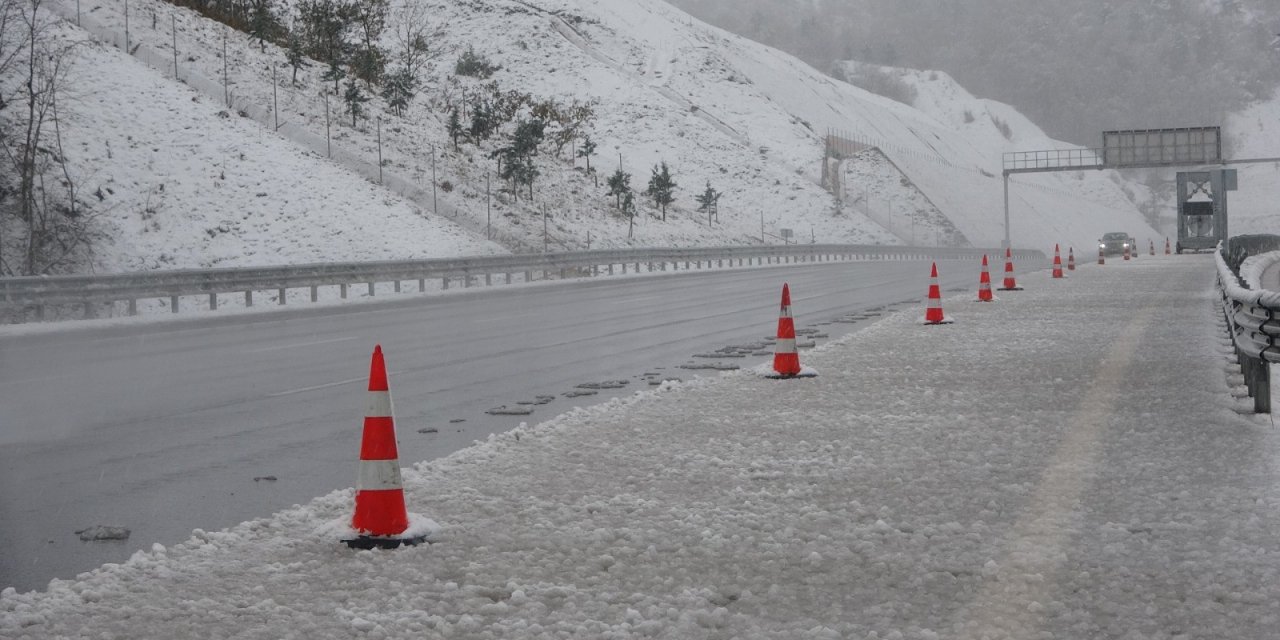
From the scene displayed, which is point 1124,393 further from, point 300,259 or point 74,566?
point 300,259

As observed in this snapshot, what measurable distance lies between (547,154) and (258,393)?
203ft

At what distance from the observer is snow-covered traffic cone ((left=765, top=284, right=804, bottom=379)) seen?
12.7m

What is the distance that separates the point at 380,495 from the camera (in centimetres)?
614

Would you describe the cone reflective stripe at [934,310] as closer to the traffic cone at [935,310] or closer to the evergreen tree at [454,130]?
the traffic cone at [935,310]

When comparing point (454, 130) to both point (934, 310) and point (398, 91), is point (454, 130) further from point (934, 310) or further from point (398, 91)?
point (934, 310)

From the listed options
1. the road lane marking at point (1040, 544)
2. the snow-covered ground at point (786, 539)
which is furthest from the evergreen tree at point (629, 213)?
the road lane marking at point (1040, 544)

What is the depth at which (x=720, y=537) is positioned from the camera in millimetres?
6125

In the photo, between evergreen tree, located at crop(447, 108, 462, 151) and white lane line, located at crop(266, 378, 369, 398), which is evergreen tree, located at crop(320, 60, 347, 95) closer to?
evergreen tree, located at crop(447, 108, 462, 151)

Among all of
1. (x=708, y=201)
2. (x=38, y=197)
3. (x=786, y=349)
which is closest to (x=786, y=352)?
(x=786, y=349)

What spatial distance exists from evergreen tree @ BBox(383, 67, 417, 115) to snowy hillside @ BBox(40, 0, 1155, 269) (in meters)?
0.68

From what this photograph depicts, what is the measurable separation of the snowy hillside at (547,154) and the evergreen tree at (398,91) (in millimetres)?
677

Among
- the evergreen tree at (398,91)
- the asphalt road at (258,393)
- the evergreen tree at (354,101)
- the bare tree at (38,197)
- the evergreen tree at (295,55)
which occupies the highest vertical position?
the evergreen tree at (295,55)

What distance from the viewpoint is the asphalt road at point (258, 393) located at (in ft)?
23.3

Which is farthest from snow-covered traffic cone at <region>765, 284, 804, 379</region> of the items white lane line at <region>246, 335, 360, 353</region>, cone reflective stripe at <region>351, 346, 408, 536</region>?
white lane line at <region>246, 335, 360, 353</region>
